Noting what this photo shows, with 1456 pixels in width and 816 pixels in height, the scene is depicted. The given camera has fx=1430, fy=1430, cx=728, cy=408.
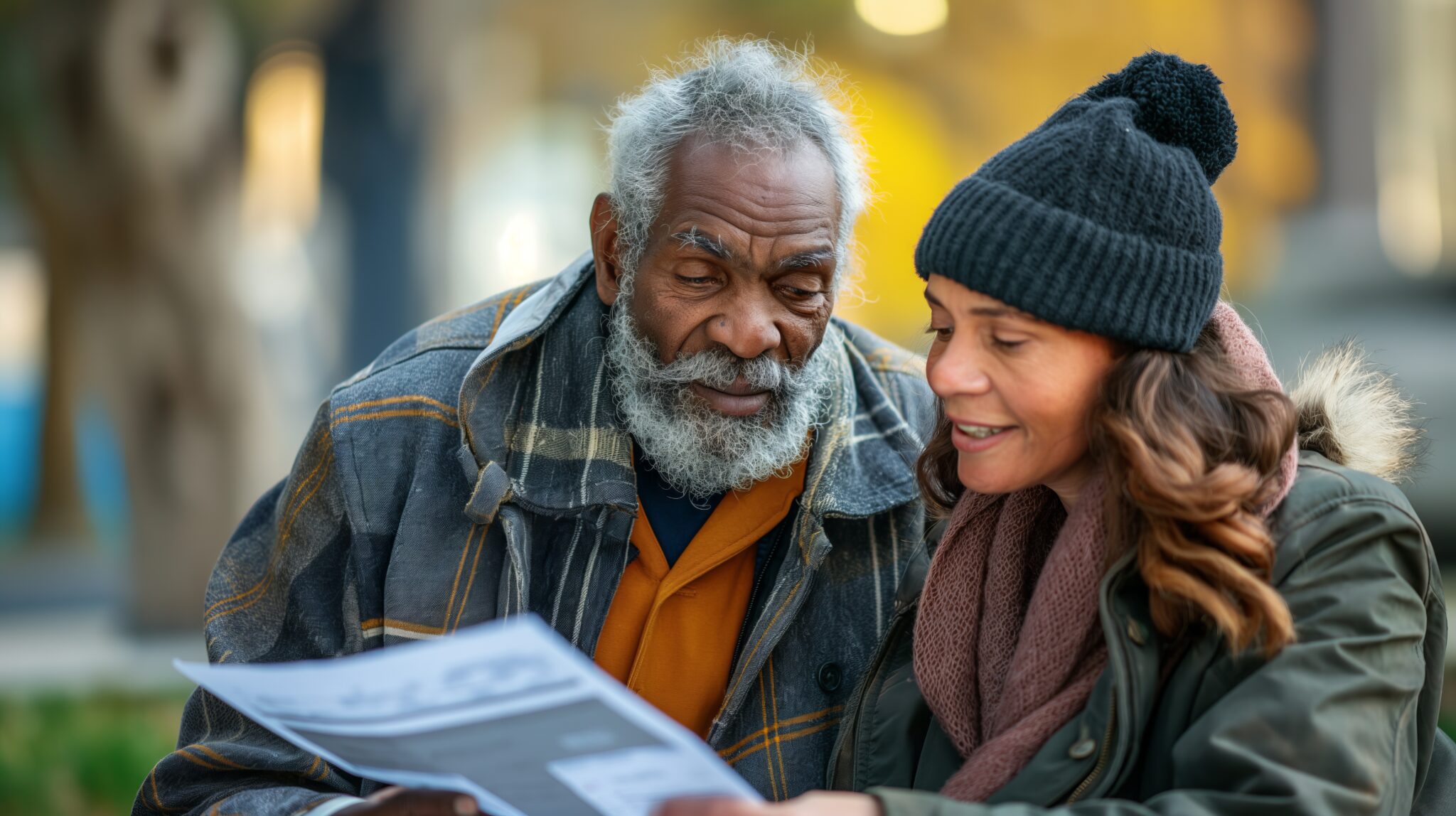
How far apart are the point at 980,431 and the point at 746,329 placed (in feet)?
2.15

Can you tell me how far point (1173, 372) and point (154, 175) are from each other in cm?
560

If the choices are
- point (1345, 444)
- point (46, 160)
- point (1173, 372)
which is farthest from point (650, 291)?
point (46, 160)

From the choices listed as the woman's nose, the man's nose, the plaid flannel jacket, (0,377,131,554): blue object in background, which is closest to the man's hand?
the plaid flannel jacket

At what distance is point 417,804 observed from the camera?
2.08m

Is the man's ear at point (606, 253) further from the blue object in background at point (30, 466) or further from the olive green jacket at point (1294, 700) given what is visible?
the blue object in background at point (30, 466)

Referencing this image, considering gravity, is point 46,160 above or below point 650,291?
above

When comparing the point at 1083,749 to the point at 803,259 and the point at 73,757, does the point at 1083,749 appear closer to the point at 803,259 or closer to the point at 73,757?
the point at 803,259

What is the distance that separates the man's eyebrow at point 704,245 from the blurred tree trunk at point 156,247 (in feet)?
14.9

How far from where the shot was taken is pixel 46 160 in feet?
21.7

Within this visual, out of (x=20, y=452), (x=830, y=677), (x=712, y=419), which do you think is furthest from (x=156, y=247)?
(x=20, y=452)

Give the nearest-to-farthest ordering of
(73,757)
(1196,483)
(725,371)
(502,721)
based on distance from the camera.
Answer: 1. (502,721)
2. (1196,483)
3. (725,371)
4. (73,757)

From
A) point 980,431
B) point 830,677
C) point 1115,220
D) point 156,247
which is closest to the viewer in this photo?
point 1115,220

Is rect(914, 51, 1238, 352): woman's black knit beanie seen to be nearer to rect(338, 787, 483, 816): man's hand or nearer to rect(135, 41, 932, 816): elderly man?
rect(135, 41, 932, 816): elderly man

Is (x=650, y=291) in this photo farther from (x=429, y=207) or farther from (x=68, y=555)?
(x=68, y=555)
